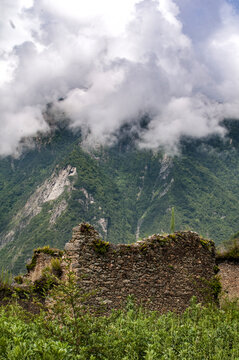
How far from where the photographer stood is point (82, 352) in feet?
14.4

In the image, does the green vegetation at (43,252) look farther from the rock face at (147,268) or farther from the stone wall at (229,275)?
the stone wall at (229,275)

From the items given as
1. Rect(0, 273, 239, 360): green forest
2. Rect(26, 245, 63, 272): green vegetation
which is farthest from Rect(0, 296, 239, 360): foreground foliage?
Rect(26, 245, 63, 272): green vegetation

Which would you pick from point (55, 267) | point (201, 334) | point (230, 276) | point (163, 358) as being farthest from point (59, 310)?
point (230, 276)

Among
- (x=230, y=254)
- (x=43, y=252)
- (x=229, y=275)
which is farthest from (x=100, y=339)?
(x=230, y=254)

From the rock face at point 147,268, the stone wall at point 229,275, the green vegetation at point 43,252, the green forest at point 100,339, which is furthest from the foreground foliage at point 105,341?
the stone wall at point 229,275

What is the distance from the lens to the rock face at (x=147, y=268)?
8.84 metres

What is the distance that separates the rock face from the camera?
8.84 metres

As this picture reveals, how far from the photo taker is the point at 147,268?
9.81 meters

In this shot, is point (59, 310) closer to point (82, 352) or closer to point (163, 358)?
point (82, 352)

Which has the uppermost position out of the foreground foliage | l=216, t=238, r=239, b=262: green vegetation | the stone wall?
l=216, t=238, r=239, b=262: green vegetation

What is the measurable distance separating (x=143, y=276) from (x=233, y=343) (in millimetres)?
4232

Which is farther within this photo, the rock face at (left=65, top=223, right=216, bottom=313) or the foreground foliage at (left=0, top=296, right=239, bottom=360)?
the rock face at (left=65, top=223, right=216, bottom=313)

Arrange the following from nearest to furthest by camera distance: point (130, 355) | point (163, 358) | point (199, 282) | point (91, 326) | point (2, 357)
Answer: point (2, 357), point (163, 358), point (130, 355), point (91, 326), point (199, 282)

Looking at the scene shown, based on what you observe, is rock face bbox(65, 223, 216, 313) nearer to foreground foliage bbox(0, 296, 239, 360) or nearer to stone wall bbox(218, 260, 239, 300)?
stone wall bbox(218, 260, 239, 300)
